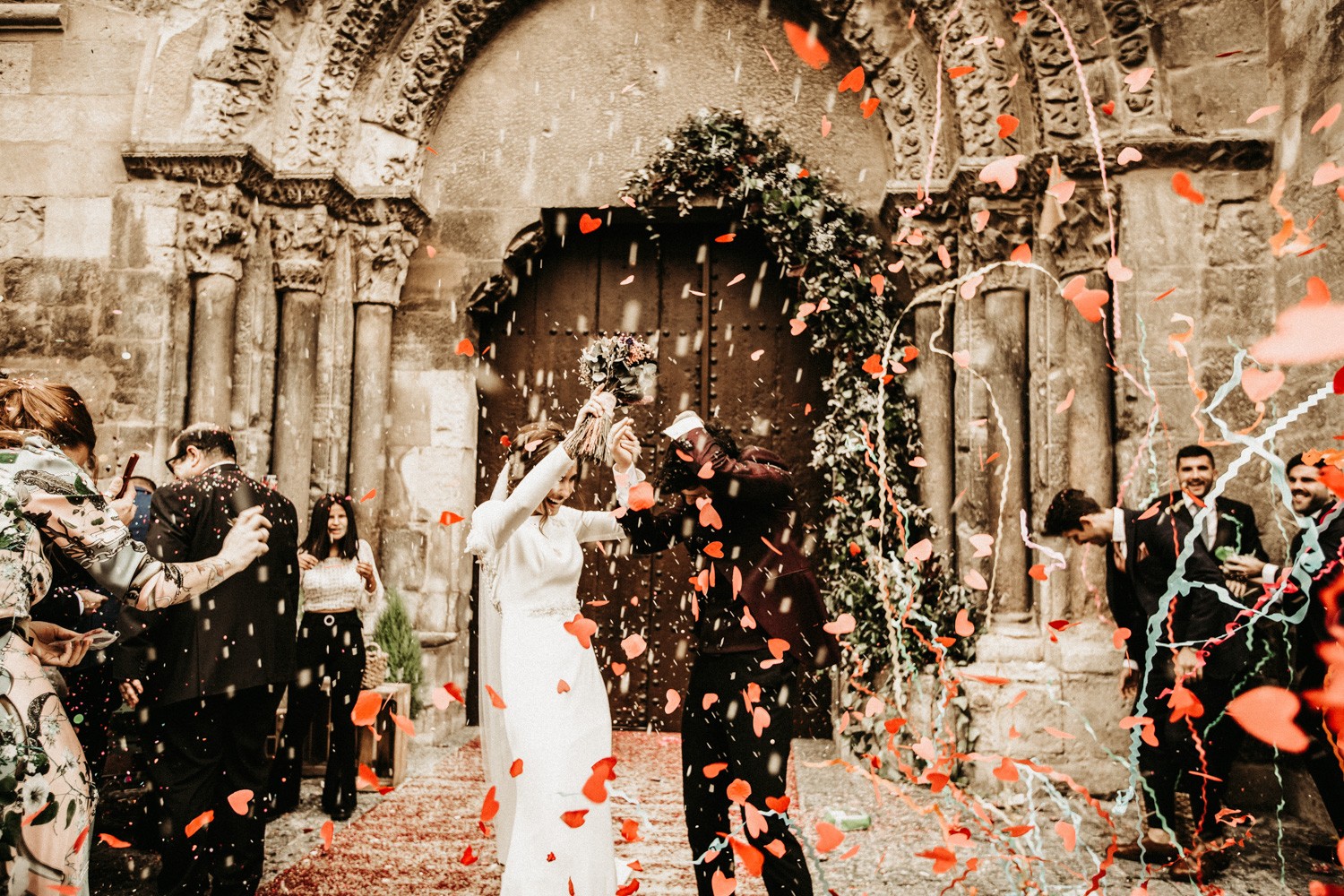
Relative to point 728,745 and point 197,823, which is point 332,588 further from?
point 728,745

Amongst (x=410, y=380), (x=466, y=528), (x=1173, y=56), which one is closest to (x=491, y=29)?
(x=410, y=380)

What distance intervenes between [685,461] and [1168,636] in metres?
2.41

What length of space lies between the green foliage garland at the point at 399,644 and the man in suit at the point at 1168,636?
387 centimetres

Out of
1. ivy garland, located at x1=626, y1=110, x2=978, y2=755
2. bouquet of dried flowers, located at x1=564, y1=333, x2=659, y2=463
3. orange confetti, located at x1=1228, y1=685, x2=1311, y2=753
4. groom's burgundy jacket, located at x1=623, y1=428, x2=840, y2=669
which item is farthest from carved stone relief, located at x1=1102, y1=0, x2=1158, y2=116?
orange confetti, located at x1=1228, y1=685, x2=1311, y2=753

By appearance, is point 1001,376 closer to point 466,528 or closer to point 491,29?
point 466,528

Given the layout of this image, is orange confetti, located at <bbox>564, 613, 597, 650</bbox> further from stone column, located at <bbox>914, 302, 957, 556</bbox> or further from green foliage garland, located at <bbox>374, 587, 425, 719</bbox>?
stone column, located at <bbox>914, 302, 957, 556</bbox>

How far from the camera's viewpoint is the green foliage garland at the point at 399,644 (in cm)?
593

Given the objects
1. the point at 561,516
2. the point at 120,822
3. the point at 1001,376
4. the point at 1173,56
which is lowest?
the point at 120,822

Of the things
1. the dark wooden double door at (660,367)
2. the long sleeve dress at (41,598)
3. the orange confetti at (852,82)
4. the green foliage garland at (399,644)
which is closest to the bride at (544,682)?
the long sleeve dress at (41,598)

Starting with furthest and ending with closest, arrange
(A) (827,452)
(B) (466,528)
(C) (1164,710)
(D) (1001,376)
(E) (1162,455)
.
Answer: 1. (B) (466,528)
2. (A) (827,452)
3. (D) (1001,376)
4. (E) (1162,455)
5. (C) (1164,710)

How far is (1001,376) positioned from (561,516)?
3.29m

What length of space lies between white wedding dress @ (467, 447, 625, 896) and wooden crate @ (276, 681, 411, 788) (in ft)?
6.41

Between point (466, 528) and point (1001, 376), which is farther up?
point (1001, 376)

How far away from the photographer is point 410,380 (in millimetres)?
6699
